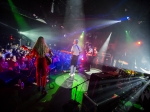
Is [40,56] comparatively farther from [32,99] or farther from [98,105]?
[98,105]

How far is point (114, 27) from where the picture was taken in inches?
482

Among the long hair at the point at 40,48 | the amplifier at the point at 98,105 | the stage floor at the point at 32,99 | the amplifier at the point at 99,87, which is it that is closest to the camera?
the amplifier at the point at 98,105

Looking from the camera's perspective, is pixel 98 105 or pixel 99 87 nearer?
pixel 98 105

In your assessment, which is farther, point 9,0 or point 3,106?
point 9,0

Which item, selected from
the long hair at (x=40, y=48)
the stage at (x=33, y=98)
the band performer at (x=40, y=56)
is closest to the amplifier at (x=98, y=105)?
the stage at (x=33, y=98)

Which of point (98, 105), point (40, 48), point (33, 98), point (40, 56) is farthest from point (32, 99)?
point (98, 105)

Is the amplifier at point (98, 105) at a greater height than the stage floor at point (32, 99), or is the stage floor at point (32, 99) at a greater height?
the amplifier at point (98, 105)

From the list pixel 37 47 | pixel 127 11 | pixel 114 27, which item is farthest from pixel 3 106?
pixel 114 27

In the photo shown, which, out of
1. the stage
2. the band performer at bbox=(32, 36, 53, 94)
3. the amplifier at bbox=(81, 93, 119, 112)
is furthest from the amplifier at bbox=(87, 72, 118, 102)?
the band performer at bbox=(32, 36, 53, 94)

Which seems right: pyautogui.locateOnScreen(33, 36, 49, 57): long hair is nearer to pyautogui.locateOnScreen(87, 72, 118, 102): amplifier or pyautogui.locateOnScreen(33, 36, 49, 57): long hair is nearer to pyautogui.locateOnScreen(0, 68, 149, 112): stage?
pyautogui.locateOnScreen(0, 68, 149, 112): stage

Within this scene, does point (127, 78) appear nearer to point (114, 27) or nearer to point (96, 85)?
point (96, 85)

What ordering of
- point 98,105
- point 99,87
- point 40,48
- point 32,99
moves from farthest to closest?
point 40,48
point 32,99
point 99,87
point 98,105

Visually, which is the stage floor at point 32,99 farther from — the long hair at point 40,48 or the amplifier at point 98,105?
the long hair at point 40,48

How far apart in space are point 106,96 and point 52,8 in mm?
6869
